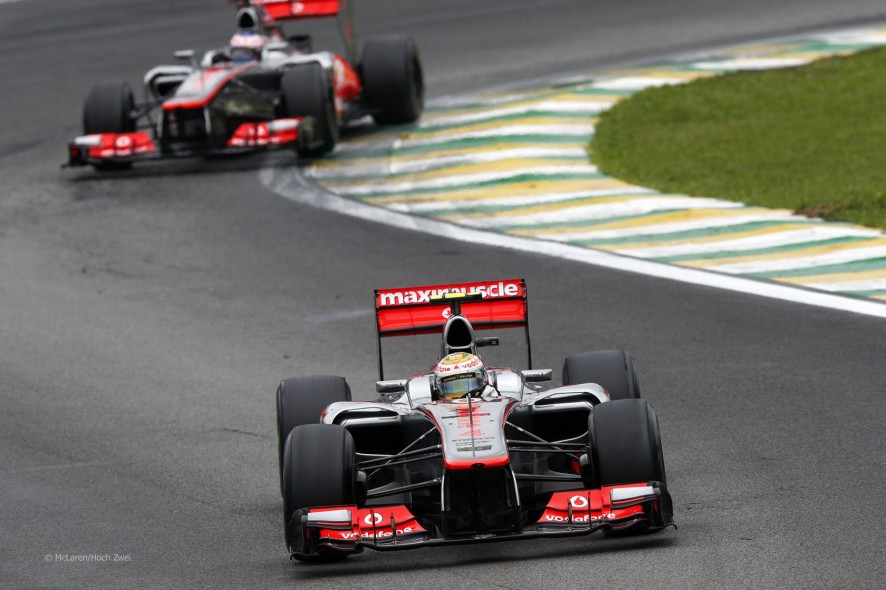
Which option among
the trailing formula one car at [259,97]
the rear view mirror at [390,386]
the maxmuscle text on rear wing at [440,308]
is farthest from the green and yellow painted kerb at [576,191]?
the rear view mirror at [390,386]

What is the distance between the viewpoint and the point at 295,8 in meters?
20.5

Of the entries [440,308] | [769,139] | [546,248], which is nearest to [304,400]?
→ [440,308]

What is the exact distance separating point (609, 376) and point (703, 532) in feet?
4.40

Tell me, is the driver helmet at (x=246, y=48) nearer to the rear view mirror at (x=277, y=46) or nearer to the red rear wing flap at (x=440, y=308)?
the rear view mirror at (x=277, y=46)

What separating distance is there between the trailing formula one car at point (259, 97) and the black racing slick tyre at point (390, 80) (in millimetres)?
12

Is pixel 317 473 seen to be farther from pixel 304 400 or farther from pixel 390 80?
pixel 390 80

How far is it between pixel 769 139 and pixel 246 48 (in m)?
6.15

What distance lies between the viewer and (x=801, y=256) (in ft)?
45.8

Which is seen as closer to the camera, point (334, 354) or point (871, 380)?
point (871, 380)

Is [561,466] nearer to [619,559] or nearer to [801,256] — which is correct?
[619,559]

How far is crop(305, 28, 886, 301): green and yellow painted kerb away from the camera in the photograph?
1405cm

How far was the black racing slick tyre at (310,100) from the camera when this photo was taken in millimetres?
18812

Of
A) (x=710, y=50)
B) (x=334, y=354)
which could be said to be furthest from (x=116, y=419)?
(x=710, y=50)

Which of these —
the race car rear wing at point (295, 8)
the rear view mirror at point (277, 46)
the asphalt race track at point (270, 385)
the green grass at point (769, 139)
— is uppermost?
the race car rear wing at point (295, 8)
